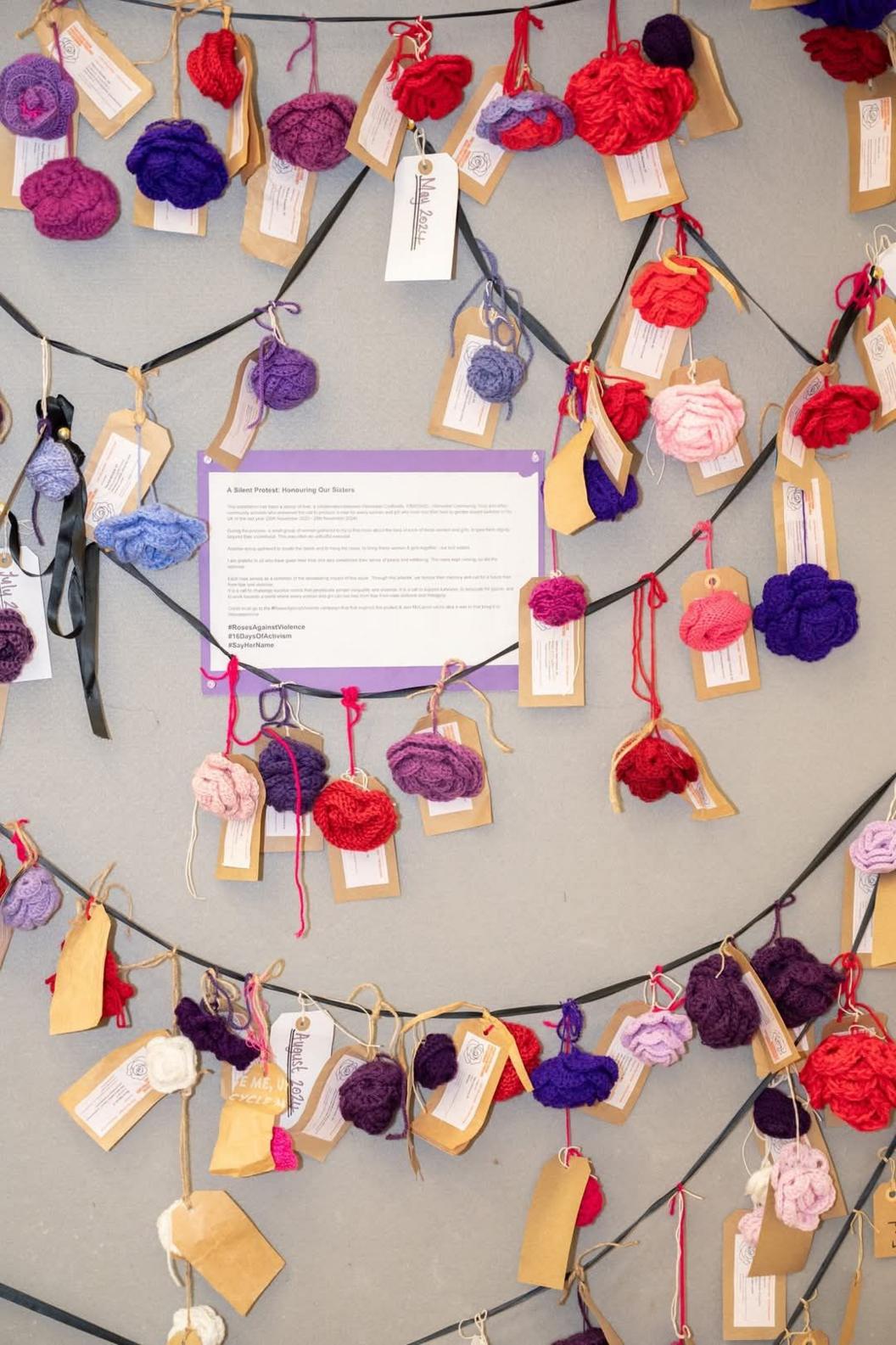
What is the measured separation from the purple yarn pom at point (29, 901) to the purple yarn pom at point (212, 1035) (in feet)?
0.63

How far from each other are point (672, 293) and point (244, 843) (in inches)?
31.3

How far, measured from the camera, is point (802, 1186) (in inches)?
48.3

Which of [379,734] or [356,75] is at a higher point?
[356,75]

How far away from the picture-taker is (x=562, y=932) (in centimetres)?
126

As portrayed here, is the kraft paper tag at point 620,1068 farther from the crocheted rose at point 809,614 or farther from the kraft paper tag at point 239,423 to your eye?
the kraft paper tag at point 239,423

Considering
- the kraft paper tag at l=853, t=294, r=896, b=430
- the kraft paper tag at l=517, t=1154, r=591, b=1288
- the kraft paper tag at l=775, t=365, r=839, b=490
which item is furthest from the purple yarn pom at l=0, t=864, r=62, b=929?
the kraft paper tag at l=853, t=294, r=896, b=430

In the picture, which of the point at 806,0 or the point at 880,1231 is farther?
the point at 880,1231

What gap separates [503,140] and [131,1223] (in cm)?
132

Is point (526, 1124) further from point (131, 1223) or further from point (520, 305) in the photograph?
point (520, 305)

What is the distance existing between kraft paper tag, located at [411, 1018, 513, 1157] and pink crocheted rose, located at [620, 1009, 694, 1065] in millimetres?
150

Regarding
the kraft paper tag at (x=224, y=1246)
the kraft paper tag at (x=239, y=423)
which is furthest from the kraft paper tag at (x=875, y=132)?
the kraft paper tag at (x=224, y=1246)

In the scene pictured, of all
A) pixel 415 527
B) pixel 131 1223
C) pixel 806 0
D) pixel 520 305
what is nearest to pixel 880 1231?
pixel 131 1223

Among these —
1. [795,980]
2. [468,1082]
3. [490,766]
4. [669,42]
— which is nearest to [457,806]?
[490,766]

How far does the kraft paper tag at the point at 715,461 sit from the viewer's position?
4.02 feet
